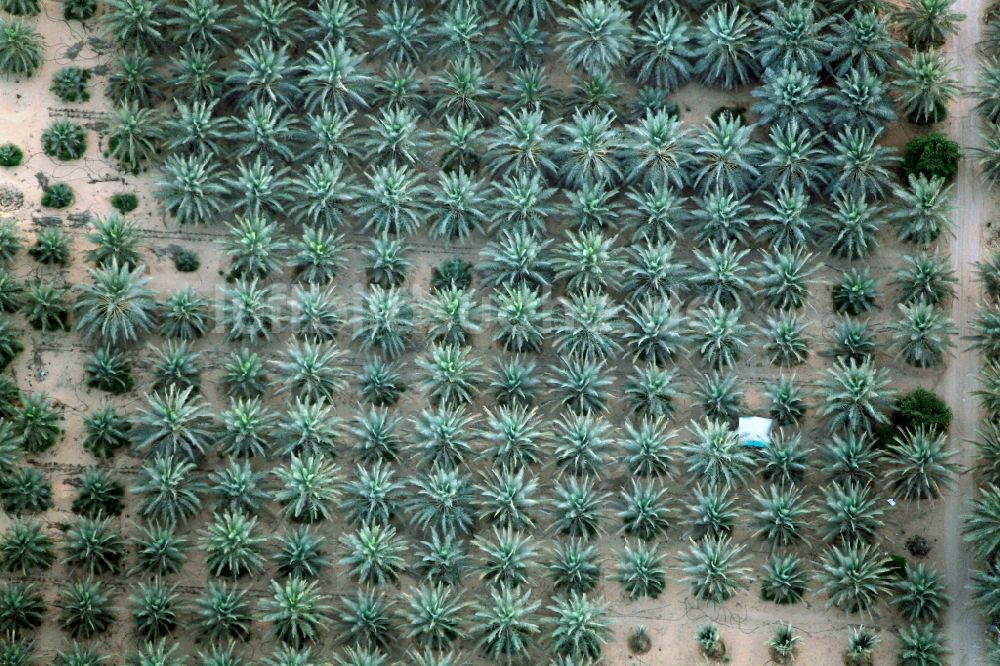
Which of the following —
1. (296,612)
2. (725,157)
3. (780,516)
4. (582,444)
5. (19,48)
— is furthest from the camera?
(19,48)

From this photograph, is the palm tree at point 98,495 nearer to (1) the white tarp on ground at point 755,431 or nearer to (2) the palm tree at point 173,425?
(2) the palm tree at point 173,425

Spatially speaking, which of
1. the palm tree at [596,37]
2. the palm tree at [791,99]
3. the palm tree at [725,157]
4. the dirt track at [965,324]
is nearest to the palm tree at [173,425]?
the palm tree at [596,37]

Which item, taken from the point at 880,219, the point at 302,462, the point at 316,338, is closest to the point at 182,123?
the point at 316,338

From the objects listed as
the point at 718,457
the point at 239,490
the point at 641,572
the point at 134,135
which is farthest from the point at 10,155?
the point at 718,457

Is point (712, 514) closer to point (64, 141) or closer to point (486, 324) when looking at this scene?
point (486, 324)

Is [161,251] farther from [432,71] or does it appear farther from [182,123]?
[432,71]
